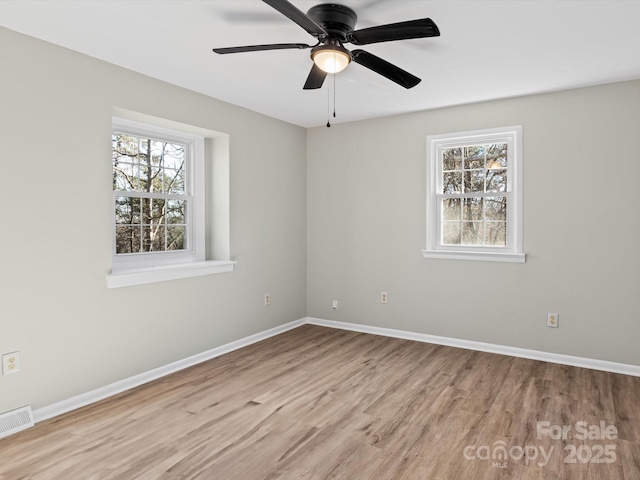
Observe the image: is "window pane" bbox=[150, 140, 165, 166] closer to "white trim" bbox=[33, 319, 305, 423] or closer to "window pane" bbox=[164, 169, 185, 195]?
"window pane" bbox=[164, 169, 185, 195]

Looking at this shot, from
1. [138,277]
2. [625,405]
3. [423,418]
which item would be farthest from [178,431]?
[625,405]

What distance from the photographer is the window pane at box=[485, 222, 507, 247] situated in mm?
4144

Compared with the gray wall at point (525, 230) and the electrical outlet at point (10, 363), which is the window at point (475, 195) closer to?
the gray wall at point (525, 230)

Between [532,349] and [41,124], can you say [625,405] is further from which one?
[41,124]

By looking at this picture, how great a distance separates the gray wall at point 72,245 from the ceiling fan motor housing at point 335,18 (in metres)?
1.75

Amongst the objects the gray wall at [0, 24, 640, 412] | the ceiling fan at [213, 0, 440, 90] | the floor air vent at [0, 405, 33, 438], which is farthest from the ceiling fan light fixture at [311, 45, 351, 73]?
the floor air vent at [0, 405, 33, 438]

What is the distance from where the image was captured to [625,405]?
2900 mm

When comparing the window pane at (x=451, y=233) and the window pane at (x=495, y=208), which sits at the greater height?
the window pane at (x=495, y=208)

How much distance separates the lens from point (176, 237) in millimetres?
3967

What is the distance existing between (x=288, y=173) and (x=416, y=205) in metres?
1.55

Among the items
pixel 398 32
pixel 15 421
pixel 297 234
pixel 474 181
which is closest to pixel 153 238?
pixel 15 421

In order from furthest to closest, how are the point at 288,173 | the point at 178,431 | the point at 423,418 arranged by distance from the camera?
the point at 288,173
the point at 423,418
the point at 178,431

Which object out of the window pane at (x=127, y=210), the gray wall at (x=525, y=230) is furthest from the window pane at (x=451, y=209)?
the window pane at (x=127, y=210)

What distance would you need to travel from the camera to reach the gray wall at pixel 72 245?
259cm
